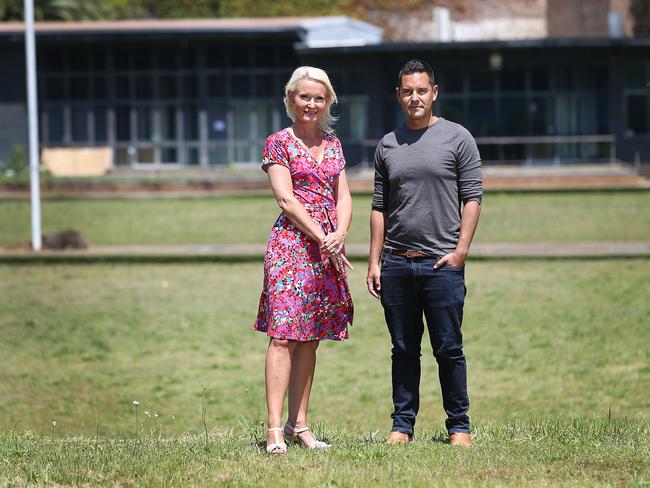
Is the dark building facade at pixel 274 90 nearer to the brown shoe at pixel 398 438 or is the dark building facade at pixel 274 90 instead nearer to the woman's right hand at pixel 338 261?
the brown shoe at pixel 398 438

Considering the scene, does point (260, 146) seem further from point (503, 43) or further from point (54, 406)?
point (54, 406)

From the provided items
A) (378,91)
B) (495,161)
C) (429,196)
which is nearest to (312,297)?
(429,196)

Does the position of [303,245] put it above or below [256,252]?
above

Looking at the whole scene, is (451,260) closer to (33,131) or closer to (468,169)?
(468,169)

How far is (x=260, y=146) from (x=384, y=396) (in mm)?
39330

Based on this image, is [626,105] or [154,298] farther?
[626,105]

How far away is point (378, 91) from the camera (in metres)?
45.3

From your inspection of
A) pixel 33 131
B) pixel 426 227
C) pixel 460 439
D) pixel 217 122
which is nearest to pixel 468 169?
pixel 426 227

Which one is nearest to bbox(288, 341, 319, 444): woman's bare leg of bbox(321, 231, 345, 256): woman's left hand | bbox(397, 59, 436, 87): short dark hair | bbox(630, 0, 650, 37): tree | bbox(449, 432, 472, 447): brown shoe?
bbox(321, 231, 345, 256): woman's left hand

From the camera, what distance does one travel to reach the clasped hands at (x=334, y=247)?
6.11 metres

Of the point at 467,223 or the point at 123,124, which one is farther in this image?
the point at 123,124

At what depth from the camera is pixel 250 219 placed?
28.9 metres

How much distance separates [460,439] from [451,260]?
92 centimetres

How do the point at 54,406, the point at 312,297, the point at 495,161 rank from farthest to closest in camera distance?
the point at 495,161 → the point at 54,406 → the point at 312,297
